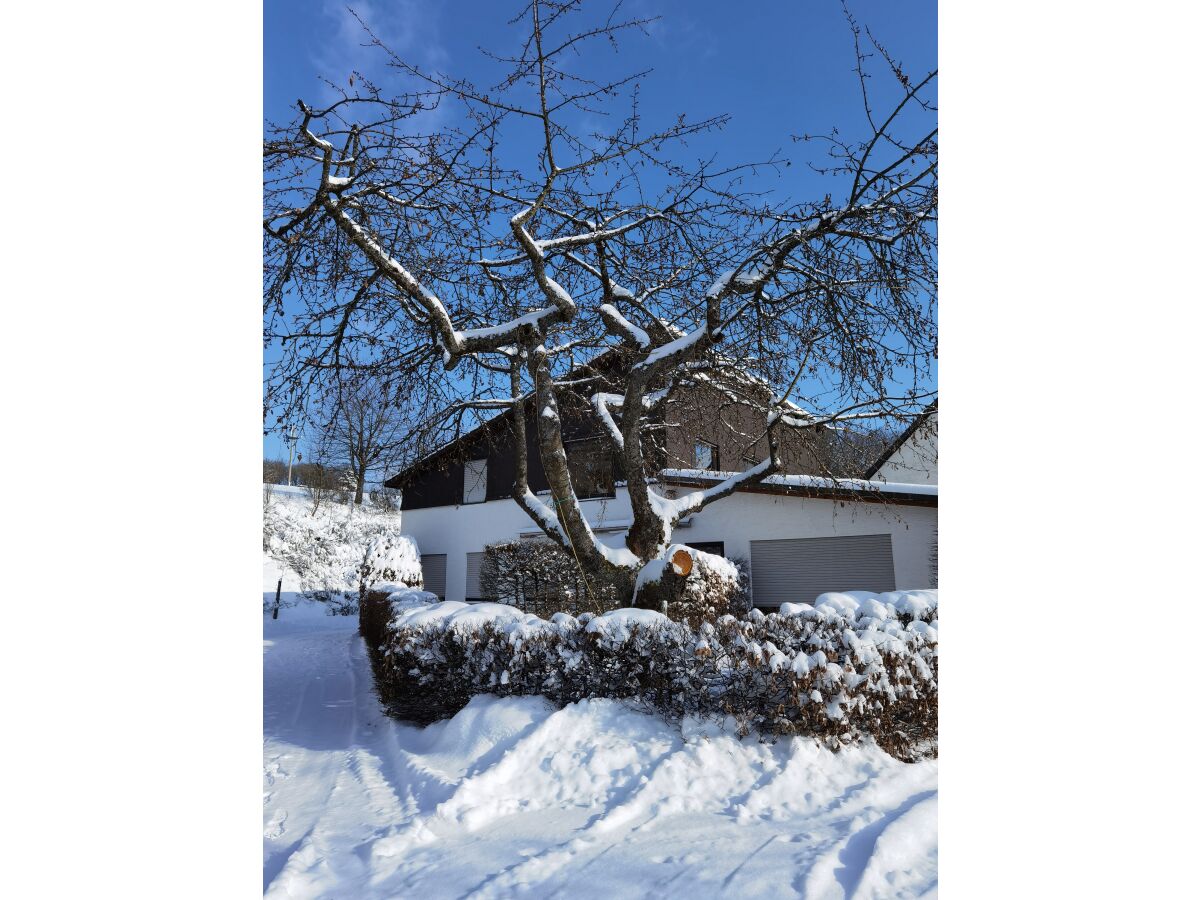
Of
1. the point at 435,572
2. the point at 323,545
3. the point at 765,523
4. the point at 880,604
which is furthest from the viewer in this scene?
the point at 323,545

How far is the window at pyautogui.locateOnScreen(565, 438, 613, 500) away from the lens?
1074 centimetres

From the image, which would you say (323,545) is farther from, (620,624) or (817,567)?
(620,624)

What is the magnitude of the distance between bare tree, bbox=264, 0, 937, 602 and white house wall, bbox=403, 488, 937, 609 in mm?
2547

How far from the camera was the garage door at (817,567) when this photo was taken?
870cm

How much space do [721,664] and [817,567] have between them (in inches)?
237

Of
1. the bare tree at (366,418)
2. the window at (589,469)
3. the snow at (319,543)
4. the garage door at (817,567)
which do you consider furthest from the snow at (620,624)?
the snow at (319,543)

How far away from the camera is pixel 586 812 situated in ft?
9.18

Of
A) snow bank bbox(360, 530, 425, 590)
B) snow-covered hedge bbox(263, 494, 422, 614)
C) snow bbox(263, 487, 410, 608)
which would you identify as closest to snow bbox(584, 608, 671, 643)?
snow bank bbox(360, 530, 425, 590)

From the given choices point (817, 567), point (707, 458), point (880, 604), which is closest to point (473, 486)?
point (707, 458)
